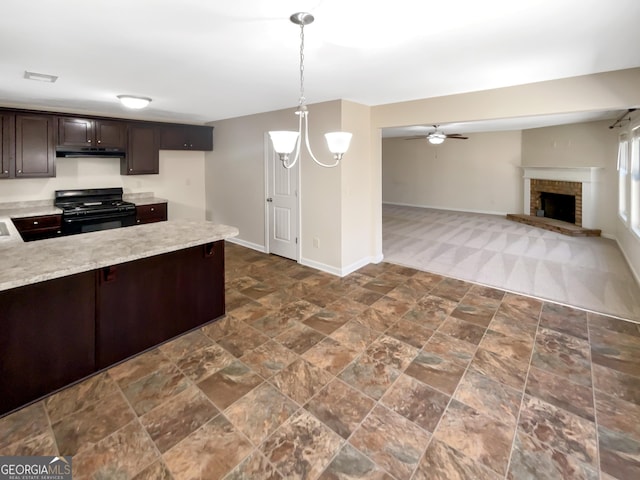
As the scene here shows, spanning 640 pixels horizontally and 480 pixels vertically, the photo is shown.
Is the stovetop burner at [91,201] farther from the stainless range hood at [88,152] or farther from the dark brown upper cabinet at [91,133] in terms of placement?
the dark brown upper cabinet at [91,133]

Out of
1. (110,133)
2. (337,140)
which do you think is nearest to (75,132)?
(110,133)

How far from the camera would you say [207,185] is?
6684 millimetres

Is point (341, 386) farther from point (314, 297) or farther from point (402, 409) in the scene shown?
point (314, 297)

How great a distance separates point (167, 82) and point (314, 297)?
281 cm

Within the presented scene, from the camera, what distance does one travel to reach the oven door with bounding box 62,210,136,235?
4.60m

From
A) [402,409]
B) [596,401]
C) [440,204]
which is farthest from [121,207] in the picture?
[440,204]

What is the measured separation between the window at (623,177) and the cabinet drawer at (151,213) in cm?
764

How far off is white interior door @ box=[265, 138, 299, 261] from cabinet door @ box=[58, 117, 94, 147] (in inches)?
104

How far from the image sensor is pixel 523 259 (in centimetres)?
522

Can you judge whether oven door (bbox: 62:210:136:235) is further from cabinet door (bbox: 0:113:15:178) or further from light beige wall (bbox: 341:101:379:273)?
light beige wall (bbox: 341:101:379:273)

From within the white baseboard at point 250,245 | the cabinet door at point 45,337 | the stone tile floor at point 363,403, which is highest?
the white baseboard at point 250,245

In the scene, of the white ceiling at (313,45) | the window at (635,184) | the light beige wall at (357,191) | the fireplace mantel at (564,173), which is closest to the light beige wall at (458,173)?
the fireplace mantel at (564,173)

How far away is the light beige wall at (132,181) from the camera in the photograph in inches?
188

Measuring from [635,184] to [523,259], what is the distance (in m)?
1.82
